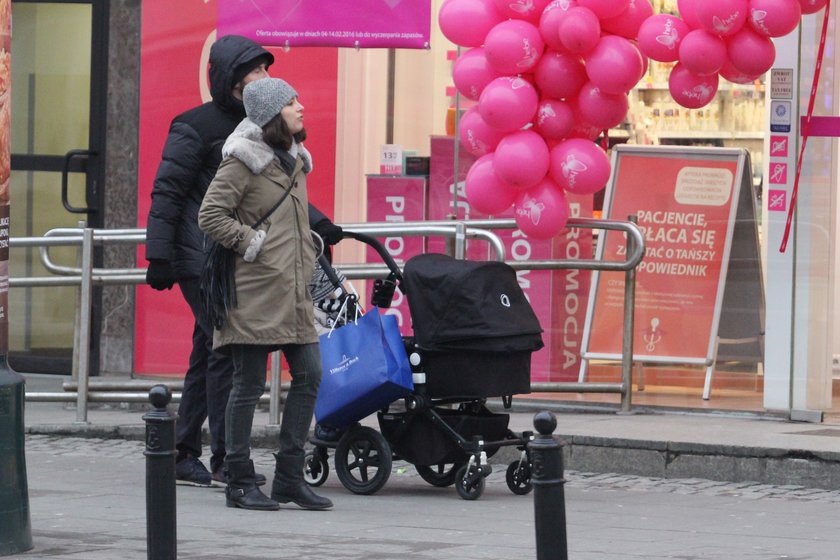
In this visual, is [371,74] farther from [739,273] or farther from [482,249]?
[739,273]

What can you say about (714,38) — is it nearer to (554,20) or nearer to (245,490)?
(554,20)

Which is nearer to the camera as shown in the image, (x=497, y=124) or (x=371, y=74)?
(x=497, y=124)

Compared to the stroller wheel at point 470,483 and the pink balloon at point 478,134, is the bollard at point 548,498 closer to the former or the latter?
the stroller wheel at point 470,483

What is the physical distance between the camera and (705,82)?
8727 mm

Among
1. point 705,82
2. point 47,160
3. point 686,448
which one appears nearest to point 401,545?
point 686,448

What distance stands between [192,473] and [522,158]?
2.29m

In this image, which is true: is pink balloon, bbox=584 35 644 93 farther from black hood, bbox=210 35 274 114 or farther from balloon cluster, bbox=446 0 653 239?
black hood, bbox=210 35 274 114

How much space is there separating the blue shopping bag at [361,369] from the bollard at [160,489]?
2.19m

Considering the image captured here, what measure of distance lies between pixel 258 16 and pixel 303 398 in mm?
4075

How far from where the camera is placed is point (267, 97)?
7480 mm

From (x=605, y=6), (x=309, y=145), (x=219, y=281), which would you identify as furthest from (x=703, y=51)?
(x=309, y=145)

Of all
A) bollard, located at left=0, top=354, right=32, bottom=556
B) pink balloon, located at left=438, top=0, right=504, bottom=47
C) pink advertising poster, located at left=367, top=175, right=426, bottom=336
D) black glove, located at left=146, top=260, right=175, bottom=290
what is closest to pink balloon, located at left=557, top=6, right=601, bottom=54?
pink balloon, located at left=438, top=0, right=504, bottom=47

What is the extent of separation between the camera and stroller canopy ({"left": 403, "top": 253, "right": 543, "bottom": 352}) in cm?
788

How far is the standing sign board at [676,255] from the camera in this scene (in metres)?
10.5
